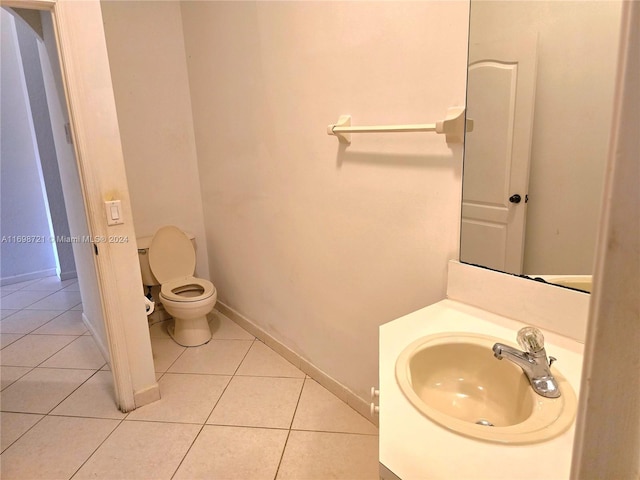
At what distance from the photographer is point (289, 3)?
198cm

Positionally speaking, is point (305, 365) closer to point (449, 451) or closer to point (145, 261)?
point (145, 261)

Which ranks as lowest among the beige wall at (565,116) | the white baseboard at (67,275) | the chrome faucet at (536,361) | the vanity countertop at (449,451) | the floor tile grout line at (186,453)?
the floor tile grout line at (186,453)

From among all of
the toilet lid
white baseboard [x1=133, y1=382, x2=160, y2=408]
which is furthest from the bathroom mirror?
the toilet lid

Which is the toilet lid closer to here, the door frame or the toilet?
the toilet

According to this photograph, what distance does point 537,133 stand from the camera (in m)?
1.26

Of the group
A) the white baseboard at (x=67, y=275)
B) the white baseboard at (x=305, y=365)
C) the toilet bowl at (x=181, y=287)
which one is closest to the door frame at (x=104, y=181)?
the toilet bowl at (x=181, y=287)

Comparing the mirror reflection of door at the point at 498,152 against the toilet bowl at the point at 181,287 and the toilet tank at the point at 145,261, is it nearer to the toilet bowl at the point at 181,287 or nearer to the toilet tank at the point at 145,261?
the toilet bowl at the point at 181,287

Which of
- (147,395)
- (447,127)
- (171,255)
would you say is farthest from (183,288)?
(447,127)

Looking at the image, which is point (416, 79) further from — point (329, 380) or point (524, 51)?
point (329, 380)

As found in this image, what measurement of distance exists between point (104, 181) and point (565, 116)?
189 centimetres

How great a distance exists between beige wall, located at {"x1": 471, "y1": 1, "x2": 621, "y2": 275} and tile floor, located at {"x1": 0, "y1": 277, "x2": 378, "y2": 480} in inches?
47.5

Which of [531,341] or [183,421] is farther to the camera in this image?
[183,421]

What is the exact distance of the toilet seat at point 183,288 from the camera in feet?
8.96

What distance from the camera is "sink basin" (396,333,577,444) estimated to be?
971mm
